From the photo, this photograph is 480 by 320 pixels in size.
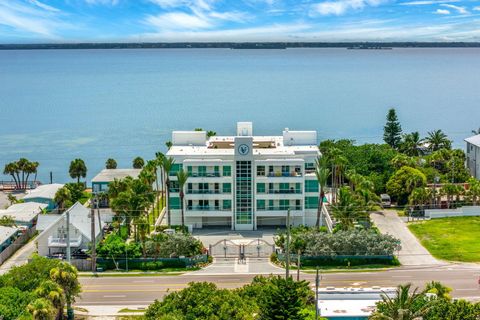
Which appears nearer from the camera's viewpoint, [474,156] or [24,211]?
[24,211]

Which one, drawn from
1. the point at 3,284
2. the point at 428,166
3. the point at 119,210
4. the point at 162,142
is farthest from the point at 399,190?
the point at 162,142

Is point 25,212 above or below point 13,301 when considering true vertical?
above

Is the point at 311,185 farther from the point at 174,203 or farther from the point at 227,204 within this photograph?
the point at 174,203

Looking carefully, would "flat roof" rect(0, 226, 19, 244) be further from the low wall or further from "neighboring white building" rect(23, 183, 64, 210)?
the low wall

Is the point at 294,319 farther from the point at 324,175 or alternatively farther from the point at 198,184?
the point at 198,184

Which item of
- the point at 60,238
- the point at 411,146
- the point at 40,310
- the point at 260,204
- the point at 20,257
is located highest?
the point at 411,146

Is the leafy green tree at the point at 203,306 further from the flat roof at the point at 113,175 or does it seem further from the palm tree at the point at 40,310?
the flat roof at the point at 113,175

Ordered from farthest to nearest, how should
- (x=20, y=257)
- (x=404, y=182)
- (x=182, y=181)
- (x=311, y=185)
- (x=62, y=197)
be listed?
(x=404, y=182) < (x=62, y=197) < (x=311, y=185) < (x=182, y=181) < (x=20, y=257)

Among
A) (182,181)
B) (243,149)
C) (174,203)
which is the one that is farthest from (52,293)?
(243,149)
